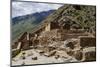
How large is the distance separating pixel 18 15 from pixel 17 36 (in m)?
0.26

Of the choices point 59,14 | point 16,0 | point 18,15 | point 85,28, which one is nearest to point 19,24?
point 18,15

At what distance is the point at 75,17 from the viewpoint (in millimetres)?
2838

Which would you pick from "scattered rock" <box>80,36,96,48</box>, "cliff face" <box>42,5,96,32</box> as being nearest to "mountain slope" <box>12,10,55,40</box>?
"cliff face" <box>42,5,96,32</box>

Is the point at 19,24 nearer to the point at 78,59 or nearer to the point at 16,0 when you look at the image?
the point at 16,0

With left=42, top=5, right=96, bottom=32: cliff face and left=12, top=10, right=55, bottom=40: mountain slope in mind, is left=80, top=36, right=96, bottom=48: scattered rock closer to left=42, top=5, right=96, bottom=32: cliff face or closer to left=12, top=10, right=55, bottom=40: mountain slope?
left=42, top=5, right=96, bottom=32: cliff face

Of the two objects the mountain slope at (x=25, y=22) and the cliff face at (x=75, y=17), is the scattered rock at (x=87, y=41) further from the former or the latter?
the mountain slope at (x=25, y=22)

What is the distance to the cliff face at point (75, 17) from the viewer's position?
274cm

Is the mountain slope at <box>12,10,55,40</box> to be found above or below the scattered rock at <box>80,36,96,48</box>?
above

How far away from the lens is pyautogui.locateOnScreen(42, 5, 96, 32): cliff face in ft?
8.99

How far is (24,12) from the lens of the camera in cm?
258

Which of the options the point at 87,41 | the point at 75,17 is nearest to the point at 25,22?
the point at 75,17

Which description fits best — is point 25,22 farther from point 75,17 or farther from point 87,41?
point 87,41

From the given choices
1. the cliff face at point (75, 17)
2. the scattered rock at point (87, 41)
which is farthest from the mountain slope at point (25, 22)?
the scattered rock at point (87, 41)

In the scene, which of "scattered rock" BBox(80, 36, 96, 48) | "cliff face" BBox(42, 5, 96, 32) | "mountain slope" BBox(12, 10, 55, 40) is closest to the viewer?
"mountain slope" BBox(12, 10, 55, 40)
